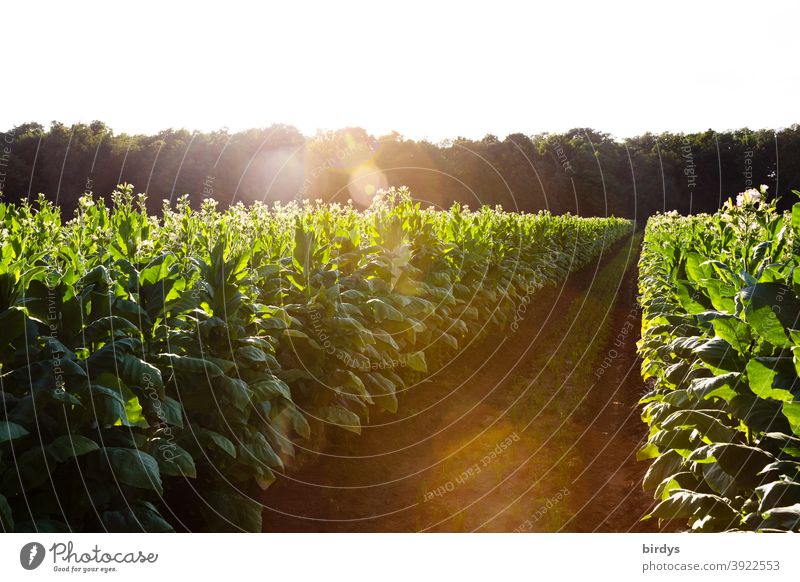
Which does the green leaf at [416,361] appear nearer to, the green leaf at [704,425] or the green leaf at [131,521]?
the green leaf at [704,425]

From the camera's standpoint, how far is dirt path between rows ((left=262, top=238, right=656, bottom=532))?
480 cm

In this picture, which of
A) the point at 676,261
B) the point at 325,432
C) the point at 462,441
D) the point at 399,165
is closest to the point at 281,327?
the point at 325,432

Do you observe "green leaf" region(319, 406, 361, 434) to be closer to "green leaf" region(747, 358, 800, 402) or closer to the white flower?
"green leaf" region(747, 358, 800, 402)

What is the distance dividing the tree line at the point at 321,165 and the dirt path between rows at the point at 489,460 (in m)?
12.1

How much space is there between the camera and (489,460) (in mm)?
5891

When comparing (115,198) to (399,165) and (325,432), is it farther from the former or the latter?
(399,165)

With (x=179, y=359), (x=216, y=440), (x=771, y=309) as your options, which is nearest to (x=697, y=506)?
(x=771, y=309)

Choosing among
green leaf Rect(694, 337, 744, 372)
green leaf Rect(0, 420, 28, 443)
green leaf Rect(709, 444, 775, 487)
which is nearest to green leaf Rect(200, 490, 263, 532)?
green leaf Rect(0, 420, 28, 443)

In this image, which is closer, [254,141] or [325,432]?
[325,432]

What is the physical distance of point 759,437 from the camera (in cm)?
356

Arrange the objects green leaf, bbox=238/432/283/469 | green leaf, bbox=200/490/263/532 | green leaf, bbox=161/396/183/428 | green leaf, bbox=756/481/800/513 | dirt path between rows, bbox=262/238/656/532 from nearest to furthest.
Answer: green leaf, bbox=756/481/800/513 < green leaf, bbox=161/396/183/428 < green leaf, bbox=200/490/263/532 < green leaf, bbox=238/432/283/469 < dirt path between rows, bbox=262/238/656/532

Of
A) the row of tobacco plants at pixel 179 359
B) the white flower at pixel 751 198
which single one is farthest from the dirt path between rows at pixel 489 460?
the white flower at pixel 751 198

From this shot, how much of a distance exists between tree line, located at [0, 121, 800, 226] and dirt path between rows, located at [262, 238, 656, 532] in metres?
12.1
